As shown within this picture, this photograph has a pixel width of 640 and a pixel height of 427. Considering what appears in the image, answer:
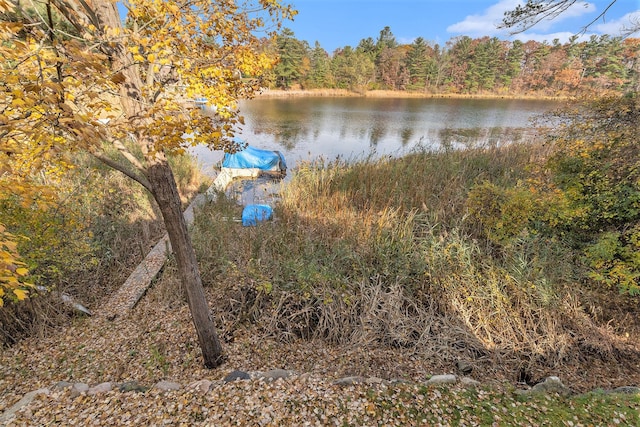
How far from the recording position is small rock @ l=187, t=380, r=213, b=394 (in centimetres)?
205

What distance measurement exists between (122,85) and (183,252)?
111 centimetres

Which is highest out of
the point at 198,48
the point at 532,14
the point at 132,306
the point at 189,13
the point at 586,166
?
the point at 532,14

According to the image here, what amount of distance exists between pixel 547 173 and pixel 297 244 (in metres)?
3.65

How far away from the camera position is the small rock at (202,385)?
2047 mm

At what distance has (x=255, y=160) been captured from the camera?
10.1 meters

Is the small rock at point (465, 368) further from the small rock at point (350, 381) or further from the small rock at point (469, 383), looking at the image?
the small rock at point (350, 381)

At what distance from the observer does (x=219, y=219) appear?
15.9 feet

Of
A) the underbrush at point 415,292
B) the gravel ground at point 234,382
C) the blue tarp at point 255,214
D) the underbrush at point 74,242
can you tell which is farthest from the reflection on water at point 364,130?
the gravel ground at point 234,382

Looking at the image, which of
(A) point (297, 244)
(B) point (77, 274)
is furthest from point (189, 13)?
(B) point (77, 274)

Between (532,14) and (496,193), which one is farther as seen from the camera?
(496,193)

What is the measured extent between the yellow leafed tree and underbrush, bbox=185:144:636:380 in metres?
0.82

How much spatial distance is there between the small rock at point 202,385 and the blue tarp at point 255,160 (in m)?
8.44

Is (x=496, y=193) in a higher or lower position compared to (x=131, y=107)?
lower

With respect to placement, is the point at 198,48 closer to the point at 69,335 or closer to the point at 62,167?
the point at 62,167
